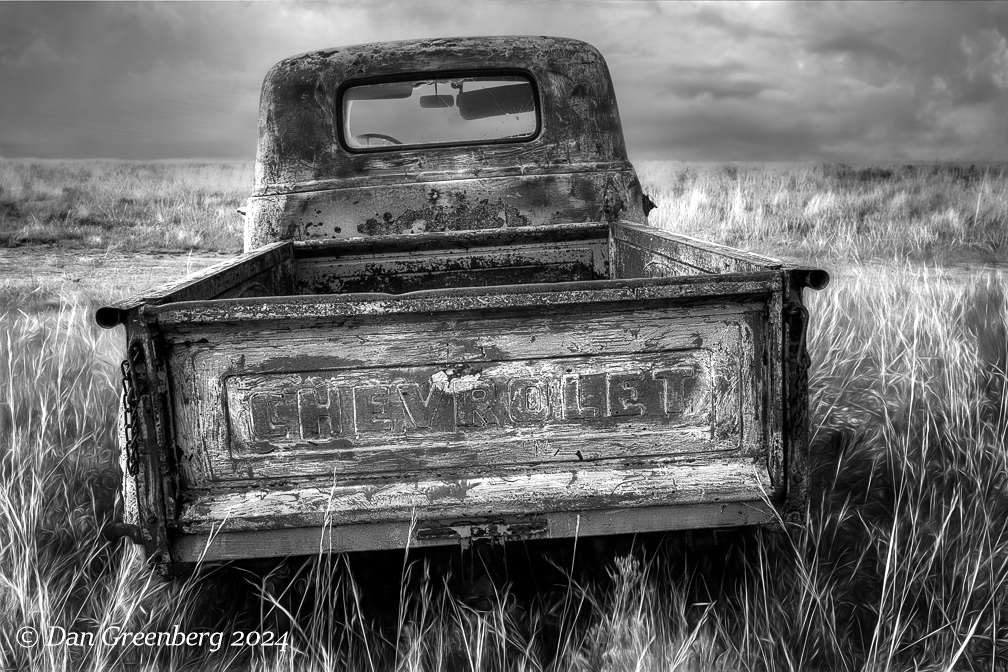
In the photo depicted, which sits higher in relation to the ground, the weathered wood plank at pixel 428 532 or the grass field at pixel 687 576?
the weathered wood plank at pixel 428 532

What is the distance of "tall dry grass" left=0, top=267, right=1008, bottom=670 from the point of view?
2021 mm

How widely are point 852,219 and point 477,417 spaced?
10049 mm

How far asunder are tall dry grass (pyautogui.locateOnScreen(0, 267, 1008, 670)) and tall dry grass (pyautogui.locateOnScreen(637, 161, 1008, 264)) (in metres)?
3.08

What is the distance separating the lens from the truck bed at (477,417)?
5.89 ft

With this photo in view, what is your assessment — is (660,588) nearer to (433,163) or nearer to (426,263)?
(426,263)

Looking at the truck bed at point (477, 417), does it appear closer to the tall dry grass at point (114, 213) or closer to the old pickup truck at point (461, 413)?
the old pickup truck at point (461, 413)

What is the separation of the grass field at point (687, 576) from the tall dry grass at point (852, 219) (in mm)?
2696

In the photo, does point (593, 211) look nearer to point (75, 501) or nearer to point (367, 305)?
point (367, 305)

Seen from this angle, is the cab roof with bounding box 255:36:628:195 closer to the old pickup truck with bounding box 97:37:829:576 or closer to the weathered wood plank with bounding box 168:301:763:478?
the old pickup truck with bounding box 97:37:829:576

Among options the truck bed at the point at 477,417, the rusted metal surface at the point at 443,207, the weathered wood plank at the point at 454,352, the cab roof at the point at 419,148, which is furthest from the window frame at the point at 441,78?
the weathered wood plank at the point at 454,352

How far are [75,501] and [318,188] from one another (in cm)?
153

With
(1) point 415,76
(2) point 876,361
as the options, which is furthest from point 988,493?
(1) point 415,76

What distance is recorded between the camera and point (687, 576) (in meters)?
2.27

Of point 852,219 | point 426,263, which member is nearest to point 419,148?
point 426,263
